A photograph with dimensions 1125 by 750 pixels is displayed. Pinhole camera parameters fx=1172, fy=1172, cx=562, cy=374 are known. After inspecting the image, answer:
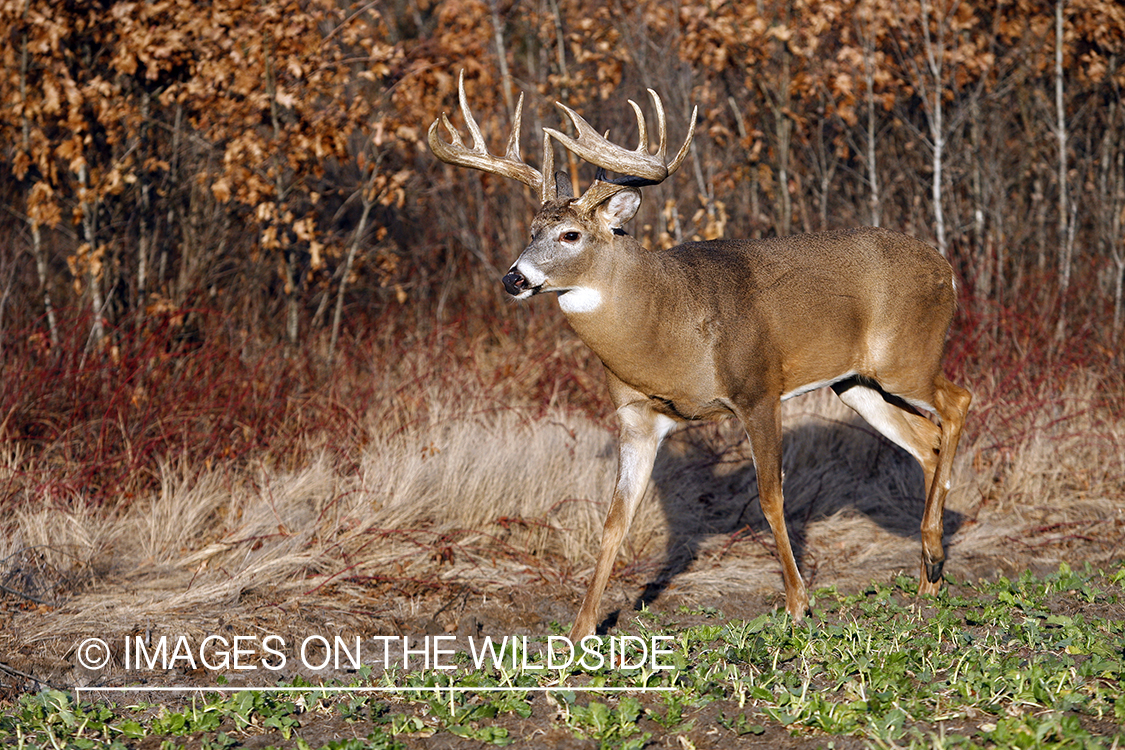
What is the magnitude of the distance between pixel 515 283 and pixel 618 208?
714 mm

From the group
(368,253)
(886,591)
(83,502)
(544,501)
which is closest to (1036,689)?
(886,591)

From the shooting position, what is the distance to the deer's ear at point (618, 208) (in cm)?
539

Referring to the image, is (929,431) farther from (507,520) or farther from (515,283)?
(515,283)

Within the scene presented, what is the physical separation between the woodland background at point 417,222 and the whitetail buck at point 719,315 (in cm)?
162

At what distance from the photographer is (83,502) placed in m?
6.62

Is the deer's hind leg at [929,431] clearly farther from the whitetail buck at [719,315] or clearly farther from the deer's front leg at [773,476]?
the deer's front leg at [773,476]

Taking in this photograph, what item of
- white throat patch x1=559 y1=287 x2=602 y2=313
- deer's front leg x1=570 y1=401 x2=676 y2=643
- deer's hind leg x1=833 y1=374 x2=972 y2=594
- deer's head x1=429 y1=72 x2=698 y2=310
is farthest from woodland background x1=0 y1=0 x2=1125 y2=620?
deer's head x1=429 y1=72 x2=698 y2=310

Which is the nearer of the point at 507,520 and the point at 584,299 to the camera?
the point at 584,299

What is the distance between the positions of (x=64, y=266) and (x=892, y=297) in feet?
27.2

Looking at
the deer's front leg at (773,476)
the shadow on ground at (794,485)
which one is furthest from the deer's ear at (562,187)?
the shadow on ground at (794,485)

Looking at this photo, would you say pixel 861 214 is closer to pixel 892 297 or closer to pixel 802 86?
pixel 802 86

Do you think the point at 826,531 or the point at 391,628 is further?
the point at 826,531
